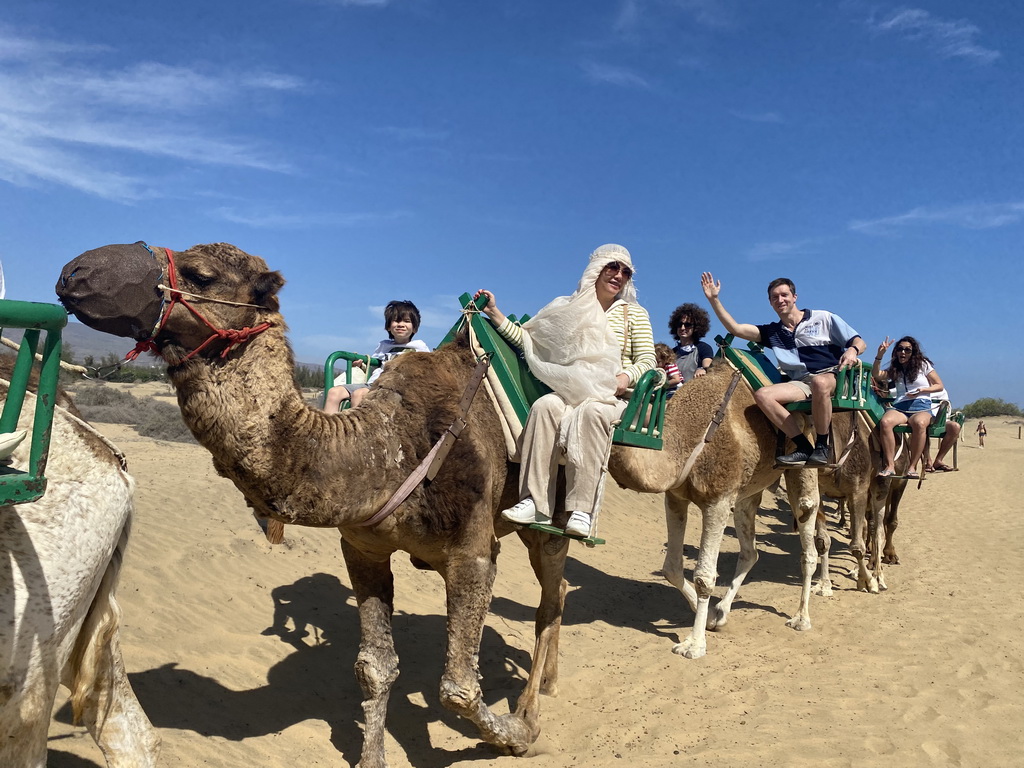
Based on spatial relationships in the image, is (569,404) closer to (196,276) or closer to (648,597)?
(196,276)

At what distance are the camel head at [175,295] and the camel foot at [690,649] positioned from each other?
5.05m

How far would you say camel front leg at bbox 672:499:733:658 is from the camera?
6.75 meters

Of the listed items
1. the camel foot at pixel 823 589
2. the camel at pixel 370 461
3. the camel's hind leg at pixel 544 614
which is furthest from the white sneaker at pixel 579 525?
the camel foot at pixel 823 589

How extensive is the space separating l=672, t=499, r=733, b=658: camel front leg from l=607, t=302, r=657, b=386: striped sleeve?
2146 mm

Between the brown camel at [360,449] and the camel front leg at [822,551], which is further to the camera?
the camel front leg at [822,551]

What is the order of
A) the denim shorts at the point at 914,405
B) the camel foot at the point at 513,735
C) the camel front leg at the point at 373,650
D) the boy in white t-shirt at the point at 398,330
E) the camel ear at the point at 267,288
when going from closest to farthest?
1. the camel ear at the point at 267,288
2. the camel front leg at the point at 373,650
3. the camel foot at the point at 513,735
4. the boy in white t-shirt at the point at 398,330
5. the denim shorts at the point at 914,405

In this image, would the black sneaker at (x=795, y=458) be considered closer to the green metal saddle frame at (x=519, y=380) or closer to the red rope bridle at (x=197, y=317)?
the green metal saddle frame at (x=519, y=380)

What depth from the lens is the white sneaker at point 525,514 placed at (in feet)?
13.6

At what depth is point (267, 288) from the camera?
10.6 feet

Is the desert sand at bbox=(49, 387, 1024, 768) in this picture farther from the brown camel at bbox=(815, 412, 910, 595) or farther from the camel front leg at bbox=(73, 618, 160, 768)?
the camel front leg at bbox=(73, 618, 160, 768)

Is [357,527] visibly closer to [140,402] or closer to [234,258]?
[234,258]

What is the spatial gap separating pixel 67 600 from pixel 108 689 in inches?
29.0

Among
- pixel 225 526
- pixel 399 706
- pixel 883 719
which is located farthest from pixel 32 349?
pixel 225 526

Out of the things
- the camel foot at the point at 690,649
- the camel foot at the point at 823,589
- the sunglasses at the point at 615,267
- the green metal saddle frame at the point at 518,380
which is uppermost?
the sunglasses at the point at 615,267
